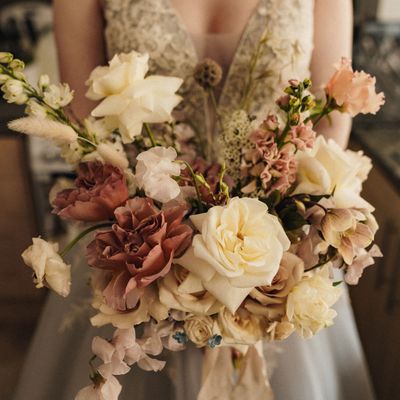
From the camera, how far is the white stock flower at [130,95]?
0.52m

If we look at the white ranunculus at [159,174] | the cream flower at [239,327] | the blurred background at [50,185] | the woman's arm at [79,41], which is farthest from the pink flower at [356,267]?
the blurred background at [50,185]

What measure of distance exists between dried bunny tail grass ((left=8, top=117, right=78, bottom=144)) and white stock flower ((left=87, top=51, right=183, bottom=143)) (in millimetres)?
47

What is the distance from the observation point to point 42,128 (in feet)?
1.59

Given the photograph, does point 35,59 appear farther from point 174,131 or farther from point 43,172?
point 174,131

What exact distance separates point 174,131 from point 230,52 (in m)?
0.31

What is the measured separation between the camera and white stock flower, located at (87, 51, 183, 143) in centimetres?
52

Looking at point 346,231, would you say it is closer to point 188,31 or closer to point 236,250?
point 236,250

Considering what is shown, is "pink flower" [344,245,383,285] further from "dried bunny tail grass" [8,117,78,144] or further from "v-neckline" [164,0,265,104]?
"v-neckline" [164,0,265,104]

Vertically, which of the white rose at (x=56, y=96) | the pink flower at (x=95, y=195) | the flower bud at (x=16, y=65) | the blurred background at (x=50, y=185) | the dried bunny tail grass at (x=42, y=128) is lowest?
the blurred background at (x=50, y=185)

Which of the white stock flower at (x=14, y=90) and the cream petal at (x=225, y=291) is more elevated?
the white stock flower at (x=14, y=90)

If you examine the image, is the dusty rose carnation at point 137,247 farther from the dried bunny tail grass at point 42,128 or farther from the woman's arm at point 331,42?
the woman's arm at point 331,42

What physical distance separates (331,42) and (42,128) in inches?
24.8

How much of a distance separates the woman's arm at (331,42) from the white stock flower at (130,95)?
465mm

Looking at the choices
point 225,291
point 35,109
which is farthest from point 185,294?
point 35,109
